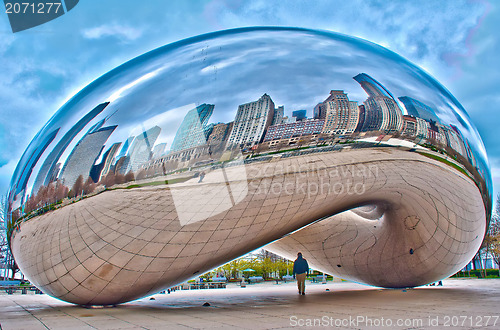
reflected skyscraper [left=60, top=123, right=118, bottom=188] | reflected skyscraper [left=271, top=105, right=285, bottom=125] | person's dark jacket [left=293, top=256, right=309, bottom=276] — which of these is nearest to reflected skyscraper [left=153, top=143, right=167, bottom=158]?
reflected skyscraper [left=60, top=123, right=118, bottom=188]

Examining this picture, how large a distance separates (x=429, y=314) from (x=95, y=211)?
15.4ft

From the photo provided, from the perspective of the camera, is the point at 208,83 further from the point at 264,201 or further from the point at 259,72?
the point at 264,201

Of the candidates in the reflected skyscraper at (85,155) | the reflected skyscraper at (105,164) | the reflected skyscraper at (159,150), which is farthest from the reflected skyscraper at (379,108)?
the reflected skyscraper at (85,155)

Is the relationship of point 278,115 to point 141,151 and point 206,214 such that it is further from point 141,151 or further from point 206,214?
point 141,151

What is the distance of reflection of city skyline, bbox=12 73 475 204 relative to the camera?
4.93 m

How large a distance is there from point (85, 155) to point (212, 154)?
1.76 metres

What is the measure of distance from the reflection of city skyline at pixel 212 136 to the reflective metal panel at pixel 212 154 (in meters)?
0.02

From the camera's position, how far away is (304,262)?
9891 mm

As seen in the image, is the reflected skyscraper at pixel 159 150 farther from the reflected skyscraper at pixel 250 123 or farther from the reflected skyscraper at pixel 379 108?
the reflected skyscraper at pixel 379 108

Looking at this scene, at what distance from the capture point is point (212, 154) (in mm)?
4996

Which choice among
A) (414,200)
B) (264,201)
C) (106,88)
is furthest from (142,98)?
(414,200)
